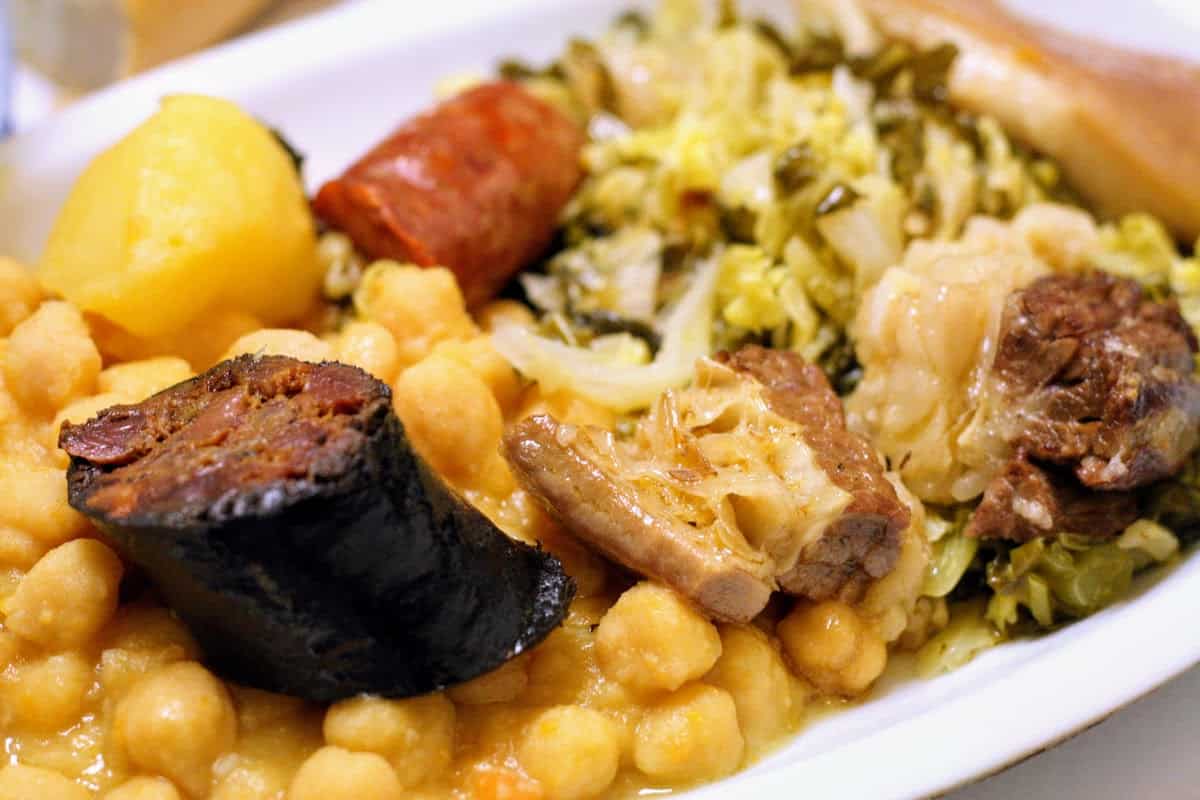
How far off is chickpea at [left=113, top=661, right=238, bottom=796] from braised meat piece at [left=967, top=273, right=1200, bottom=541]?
1.82 metres

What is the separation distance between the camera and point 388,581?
7.38 ft

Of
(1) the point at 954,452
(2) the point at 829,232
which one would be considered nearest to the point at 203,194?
(2) the point at 829,232

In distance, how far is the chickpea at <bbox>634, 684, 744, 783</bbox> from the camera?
2418mm

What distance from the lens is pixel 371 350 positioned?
2.95m

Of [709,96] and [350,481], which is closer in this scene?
[350,481]

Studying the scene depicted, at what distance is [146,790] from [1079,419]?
2313mm

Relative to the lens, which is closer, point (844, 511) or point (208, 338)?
point (844, 511)

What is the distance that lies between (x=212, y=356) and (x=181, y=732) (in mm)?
1200

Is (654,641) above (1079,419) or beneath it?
beneath

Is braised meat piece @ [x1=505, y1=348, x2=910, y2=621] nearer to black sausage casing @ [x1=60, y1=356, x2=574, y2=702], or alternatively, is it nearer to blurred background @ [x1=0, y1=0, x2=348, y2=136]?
black sausage casing @ [x1=60, y1=356, x2=574, y2=702]

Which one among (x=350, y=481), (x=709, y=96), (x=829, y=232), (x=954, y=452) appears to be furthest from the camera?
(x=709, y=96)

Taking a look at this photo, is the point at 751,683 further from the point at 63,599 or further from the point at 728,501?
the point at 63,599

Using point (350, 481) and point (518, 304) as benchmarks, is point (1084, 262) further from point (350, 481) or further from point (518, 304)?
point (350, 481)

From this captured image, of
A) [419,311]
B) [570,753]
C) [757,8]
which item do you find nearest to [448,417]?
[419,311]
